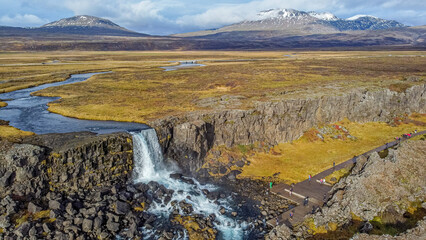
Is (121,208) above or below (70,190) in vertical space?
below

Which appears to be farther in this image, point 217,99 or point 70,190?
point 217,99

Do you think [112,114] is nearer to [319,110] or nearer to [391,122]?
[319,110]

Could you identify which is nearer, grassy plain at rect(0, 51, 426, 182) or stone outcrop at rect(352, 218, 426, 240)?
stone outcrop at rect(352, 218, 426, 240)

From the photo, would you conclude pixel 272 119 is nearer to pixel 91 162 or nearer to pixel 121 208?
pixel 121 208

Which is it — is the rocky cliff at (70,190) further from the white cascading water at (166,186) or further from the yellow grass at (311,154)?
the yellow grass at (311,154)

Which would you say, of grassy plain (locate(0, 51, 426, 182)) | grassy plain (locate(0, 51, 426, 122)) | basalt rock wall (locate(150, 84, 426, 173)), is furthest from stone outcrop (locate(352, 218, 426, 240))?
grassy plain (locate(0, 51, 426, 122))

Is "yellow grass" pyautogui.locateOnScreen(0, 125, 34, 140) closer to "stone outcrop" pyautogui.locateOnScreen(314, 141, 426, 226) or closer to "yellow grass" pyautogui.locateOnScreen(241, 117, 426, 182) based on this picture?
"yellow grass" pyautogui.locateOnScreen(241, 117, 426, 182)

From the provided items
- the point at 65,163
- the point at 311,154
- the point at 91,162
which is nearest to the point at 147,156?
the point at 91,162
